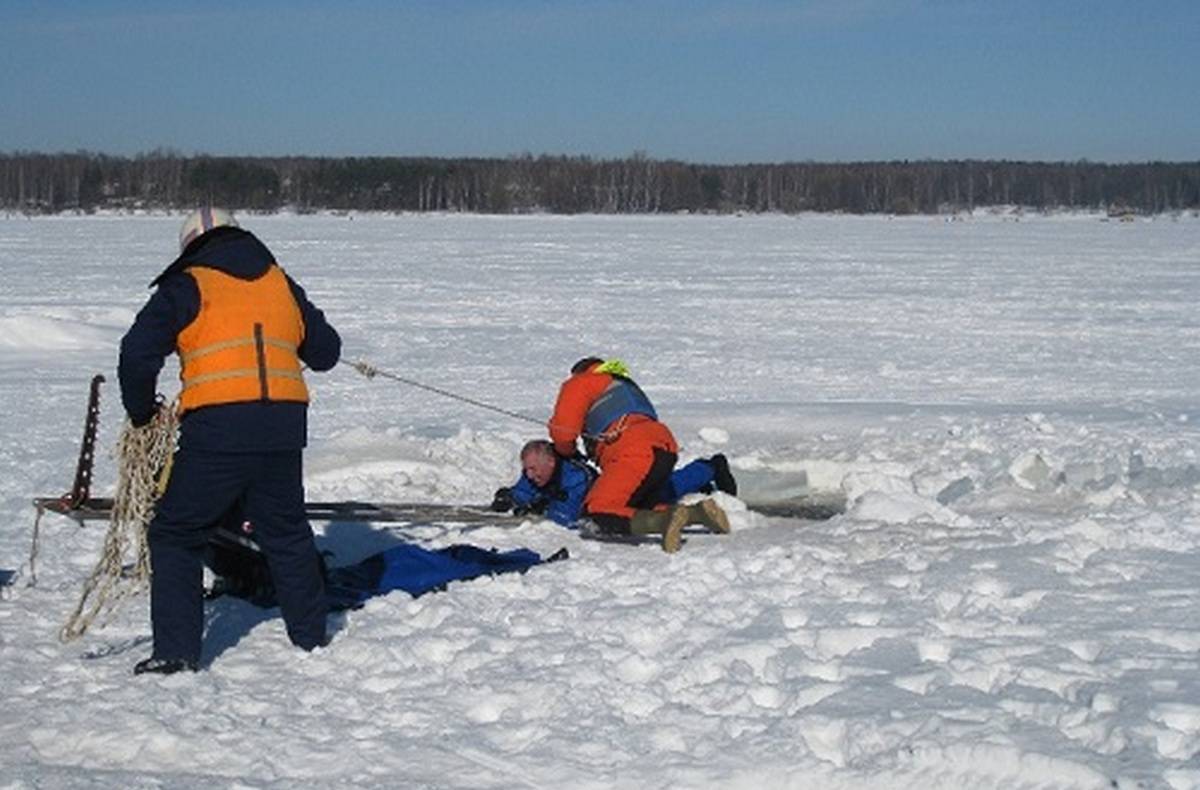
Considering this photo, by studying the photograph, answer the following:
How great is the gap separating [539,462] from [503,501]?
26cm

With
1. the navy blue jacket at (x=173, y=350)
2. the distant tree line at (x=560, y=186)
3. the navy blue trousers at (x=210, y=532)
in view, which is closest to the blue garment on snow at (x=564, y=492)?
the navy blue trousers at (x=210, y=532)

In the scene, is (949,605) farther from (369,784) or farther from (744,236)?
(744,236)

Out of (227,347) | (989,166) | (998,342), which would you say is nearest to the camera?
(227,347)

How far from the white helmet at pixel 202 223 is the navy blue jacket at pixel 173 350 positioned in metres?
0.03

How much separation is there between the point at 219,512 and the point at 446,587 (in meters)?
1.17

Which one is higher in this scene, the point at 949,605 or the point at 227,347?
the point at 227,347

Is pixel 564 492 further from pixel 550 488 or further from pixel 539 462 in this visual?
pixel 539 462

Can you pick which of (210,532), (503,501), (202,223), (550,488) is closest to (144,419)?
(210,532)

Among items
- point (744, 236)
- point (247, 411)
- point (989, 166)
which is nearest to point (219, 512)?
point (247, 411)

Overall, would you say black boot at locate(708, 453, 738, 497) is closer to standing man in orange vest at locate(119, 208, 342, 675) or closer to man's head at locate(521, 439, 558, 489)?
man's head at locate(521, 439, 558, 489)

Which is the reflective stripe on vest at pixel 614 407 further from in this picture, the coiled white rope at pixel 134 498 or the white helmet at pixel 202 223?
the white helmet at pixel 202 223

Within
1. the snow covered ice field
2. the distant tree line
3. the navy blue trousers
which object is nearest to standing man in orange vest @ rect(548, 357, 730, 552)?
the snow covered ice field

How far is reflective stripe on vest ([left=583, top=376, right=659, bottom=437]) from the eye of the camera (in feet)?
24.6

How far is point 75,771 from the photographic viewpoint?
4121 millimetres
